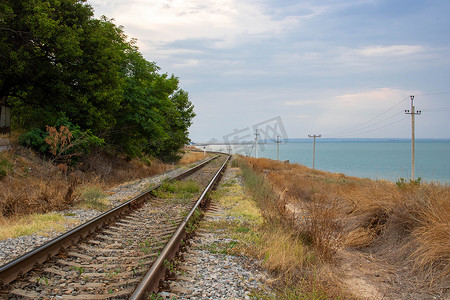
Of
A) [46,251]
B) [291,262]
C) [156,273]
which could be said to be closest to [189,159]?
[46,251]

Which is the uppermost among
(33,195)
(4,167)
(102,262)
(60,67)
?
(60,67)

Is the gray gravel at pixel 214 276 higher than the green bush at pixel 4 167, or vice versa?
the green bush at pixel 4 167

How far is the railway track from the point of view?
4.12 m

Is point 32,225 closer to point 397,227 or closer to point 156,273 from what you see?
point 156,273

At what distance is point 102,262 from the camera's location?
5.28 meters

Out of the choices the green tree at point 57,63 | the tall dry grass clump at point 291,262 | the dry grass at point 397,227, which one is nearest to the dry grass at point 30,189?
the green tree at point 57,63

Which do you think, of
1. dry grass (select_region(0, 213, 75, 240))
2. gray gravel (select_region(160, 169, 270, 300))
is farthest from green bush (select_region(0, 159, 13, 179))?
gray gravel (select_region(160, 169, 270, 300))

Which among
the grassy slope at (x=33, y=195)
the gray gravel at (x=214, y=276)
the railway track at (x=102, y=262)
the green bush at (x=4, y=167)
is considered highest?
the green bush at (x=4, y=167)

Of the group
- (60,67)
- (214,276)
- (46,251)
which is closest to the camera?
(214,276)

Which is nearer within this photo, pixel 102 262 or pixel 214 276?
pixel 214 276

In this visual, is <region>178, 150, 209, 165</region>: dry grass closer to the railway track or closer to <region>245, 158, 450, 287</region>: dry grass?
the railway track

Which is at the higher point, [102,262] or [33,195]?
[33,195]

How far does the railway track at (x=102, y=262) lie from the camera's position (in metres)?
4.12

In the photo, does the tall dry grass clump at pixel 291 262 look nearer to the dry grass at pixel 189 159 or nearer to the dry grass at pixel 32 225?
the dry grass at pixel 32 225
